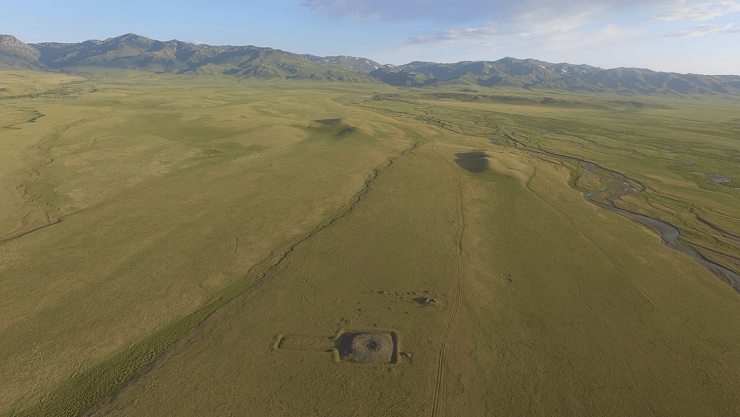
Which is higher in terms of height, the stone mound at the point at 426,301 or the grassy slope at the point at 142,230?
the grassy slope at the point at 142,230

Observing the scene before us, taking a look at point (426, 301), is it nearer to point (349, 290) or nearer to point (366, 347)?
point (349, 290)

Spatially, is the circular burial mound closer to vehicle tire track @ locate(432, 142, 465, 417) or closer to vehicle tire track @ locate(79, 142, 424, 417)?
vehicle tire track @ locate(432, 142, 465, 417)

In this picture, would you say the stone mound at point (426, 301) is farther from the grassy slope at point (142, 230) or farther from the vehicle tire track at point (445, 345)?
the grassy slope at point (142, 230)

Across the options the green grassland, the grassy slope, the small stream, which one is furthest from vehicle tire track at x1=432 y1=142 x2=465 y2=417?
the small stream

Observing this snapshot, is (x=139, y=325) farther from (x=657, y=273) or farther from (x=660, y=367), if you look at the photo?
(x=657, y=273)

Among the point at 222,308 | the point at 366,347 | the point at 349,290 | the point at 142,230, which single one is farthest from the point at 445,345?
the point at 142,230

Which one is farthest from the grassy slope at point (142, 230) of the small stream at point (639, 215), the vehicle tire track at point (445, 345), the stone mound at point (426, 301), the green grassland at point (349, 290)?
the small stream at point (639, 215)
